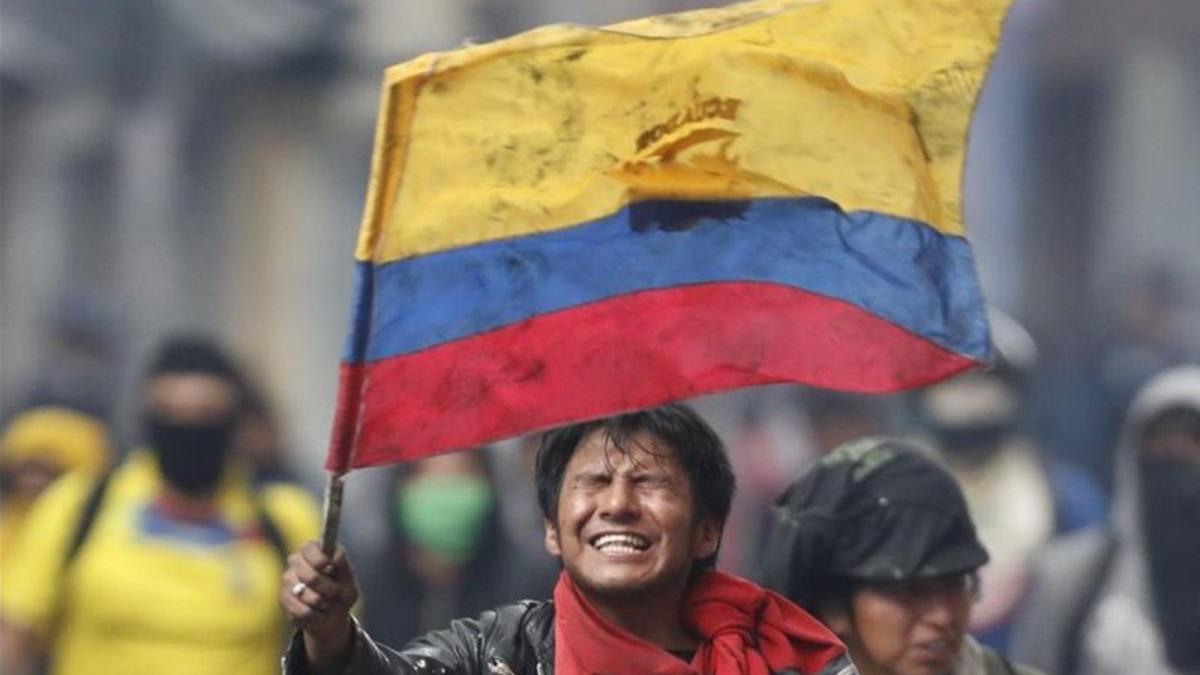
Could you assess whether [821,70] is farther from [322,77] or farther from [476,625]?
[322,77]

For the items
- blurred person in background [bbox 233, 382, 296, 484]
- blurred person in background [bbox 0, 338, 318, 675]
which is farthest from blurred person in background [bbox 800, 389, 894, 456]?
blurred person in background [bbox 0, 338, 318, 675]

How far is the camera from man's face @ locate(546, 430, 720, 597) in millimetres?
4949

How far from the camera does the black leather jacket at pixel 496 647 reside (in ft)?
16.3

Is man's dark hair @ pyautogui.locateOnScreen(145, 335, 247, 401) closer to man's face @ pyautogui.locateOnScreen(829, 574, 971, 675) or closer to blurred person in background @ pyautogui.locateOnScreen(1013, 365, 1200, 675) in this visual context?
blurred person in background @ pyautogui.locateOnScreen(1013, 365, 1200, 675)

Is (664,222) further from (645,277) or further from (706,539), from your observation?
(706,539)

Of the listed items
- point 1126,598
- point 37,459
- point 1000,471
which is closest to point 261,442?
point 37,459

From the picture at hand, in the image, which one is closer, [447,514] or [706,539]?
[706,539]

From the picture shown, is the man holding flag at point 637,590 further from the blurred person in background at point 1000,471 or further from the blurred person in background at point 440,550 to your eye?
the blurred person in background at point 440,550

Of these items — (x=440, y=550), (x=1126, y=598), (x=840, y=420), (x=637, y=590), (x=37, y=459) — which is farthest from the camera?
(x=840, y=420)

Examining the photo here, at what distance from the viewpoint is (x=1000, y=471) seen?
1121 centimetres

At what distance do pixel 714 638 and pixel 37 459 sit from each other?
6643 millimetres

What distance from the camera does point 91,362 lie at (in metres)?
16.8

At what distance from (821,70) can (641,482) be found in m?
0.62

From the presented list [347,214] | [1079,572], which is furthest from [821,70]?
[347,214]
